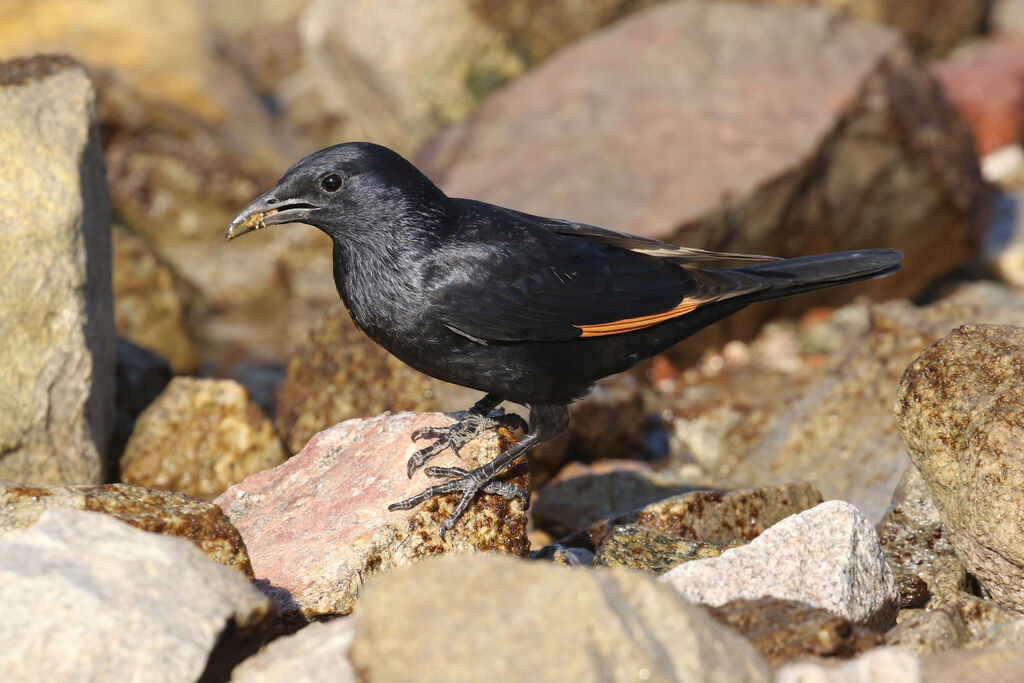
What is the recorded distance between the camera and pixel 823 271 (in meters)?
5.00

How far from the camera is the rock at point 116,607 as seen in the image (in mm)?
2904

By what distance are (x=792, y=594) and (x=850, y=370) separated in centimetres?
360

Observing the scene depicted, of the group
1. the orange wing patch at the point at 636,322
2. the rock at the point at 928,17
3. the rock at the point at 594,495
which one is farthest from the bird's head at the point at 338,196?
the rock at the point at 928,17

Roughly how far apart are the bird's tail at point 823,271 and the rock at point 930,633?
1785 millimetres

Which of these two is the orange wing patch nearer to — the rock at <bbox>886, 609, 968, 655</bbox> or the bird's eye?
the bird's eye

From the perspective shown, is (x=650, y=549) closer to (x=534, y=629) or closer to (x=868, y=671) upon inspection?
(x=868, y=671)

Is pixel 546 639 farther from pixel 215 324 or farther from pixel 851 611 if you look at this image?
pixel 215 324

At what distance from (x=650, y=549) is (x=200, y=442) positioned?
11.0 ft

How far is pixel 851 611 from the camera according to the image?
367cm

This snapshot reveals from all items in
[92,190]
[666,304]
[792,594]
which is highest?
[92,190]

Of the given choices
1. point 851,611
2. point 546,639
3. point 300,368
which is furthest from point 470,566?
point 300,368

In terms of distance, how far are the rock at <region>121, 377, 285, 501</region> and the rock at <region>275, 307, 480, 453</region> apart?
0.29 m

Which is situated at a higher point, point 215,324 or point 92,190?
point 92,190

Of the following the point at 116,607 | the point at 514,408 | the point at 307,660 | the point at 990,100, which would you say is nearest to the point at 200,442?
the point at 514,408
